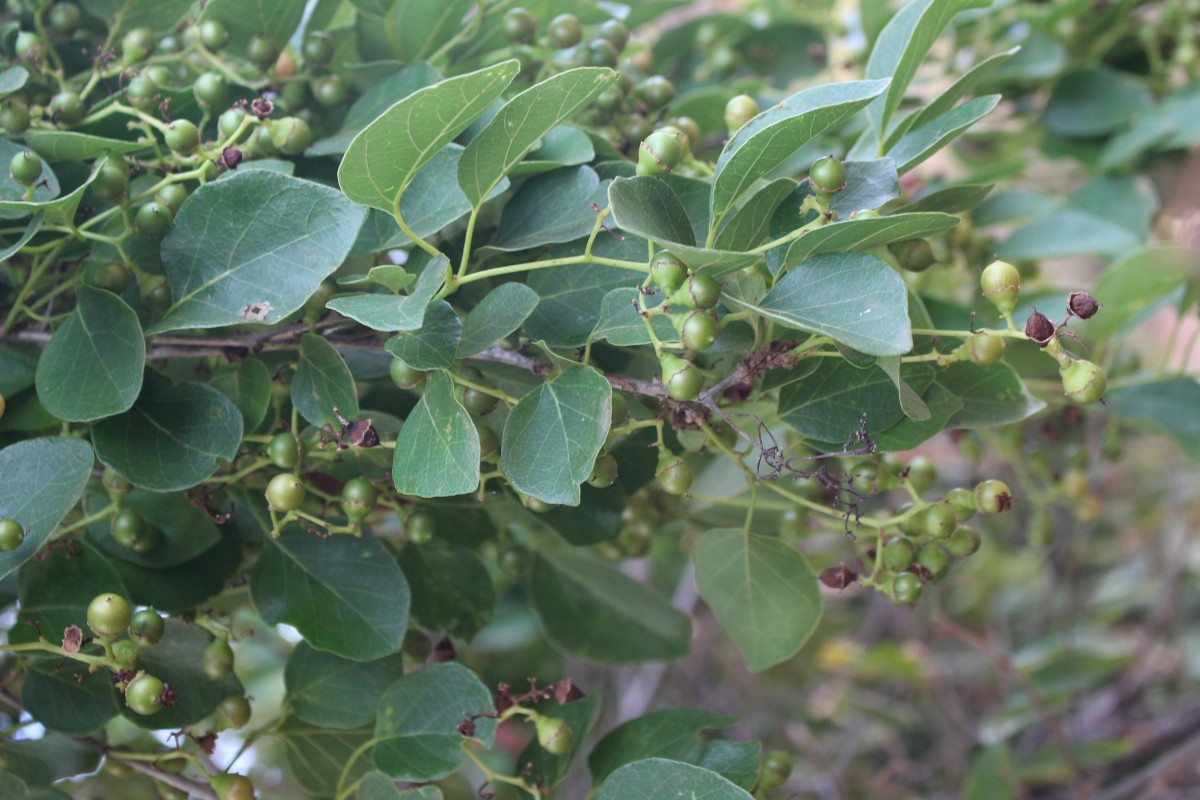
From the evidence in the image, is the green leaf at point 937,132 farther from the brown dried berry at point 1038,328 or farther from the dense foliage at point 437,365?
the brown dried berry at point 1038,328

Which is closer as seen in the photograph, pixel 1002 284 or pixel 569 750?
pixel 1002 284

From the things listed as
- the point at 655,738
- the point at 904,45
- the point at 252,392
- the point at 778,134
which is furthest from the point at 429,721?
the point at 904,45

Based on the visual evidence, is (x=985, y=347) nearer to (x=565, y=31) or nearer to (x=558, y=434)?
(x=558, y=434)

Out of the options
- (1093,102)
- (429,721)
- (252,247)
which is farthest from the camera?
(1093,102)

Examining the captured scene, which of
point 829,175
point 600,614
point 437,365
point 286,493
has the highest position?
point 829,175

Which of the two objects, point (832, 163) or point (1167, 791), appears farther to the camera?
point (1167, 791)

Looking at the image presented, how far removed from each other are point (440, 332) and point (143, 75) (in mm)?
355

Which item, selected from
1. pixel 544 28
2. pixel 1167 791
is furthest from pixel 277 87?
pixel 1167 791

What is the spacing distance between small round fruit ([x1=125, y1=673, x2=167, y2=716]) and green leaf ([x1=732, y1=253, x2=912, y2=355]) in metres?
0.46

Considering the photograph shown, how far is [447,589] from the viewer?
0.89 metres

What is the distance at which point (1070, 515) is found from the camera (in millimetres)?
1985

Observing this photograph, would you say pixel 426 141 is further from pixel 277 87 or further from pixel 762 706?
pixel 762 706

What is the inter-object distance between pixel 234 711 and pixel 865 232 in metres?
0.58

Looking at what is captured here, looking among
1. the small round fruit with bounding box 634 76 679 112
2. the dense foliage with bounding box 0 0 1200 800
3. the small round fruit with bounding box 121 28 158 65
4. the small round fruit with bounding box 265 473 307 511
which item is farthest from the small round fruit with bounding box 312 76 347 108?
the small round fruit with bounding box 265 473 307 511
